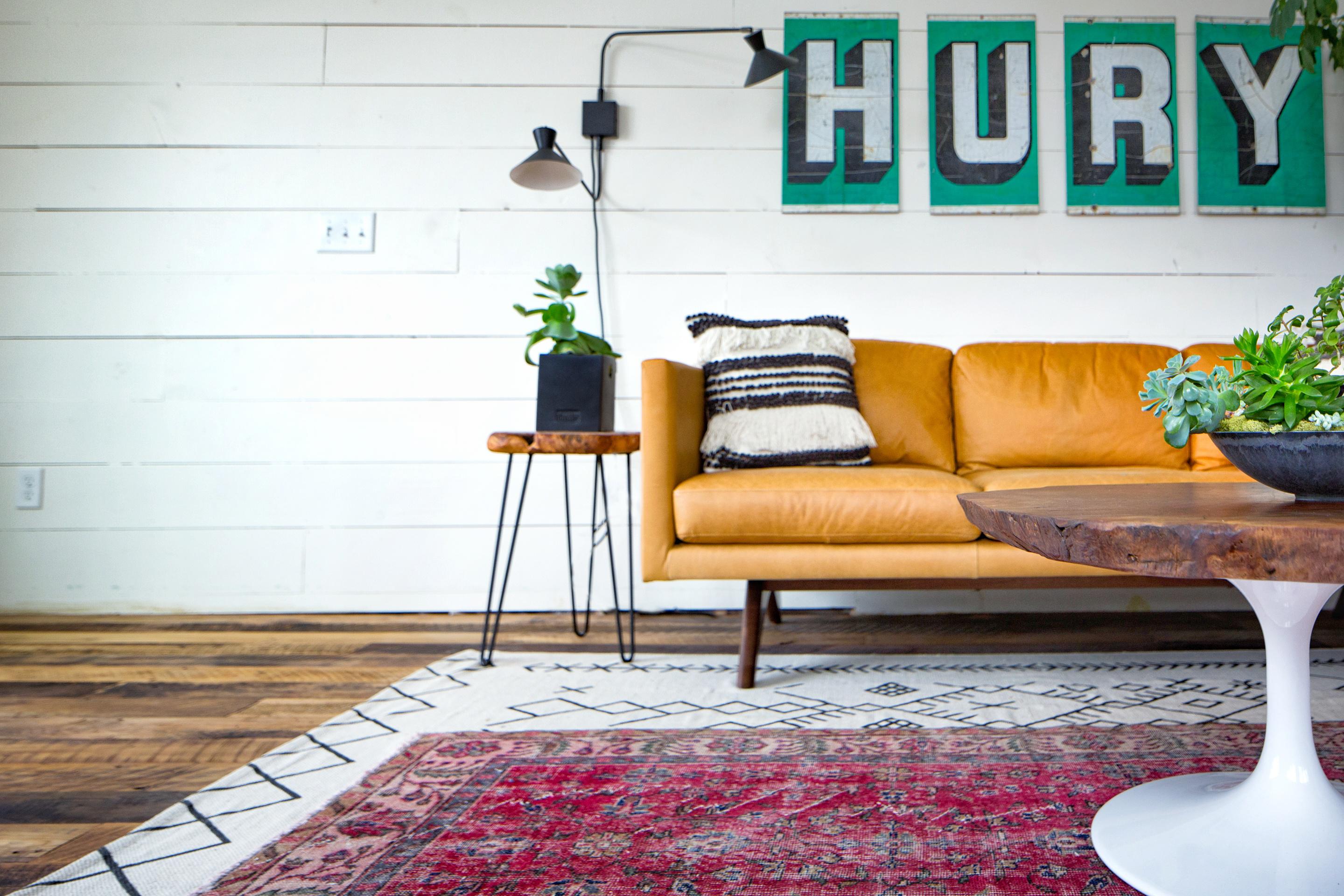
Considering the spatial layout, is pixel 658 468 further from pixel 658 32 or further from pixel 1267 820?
pixel 658 32

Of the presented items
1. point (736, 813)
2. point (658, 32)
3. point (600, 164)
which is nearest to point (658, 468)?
point (736, 813)

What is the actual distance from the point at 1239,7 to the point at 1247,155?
47cm

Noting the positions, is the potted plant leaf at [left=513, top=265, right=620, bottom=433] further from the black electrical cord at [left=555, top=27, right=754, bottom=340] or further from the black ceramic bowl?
the black ceramic bowl

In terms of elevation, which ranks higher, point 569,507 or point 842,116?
point 842,116

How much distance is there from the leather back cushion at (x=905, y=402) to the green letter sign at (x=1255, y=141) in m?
1.11

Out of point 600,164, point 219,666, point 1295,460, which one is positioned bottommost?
point 219,666

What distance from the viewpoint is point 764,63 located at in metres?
2.20

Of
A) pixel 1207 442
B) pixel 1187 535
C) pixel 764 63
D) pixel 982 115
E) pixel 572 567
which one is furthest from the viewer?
pixel 982 115

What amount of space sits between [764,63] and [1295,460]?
1840 mm

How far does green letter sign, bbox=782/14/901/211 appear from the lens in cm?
242

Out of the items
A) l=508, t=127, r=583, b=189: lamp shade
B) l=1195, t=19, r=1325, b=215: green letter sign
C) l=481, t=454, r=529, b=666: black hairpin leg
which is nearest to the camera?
l=481, t=454, r=529, b=666: black hairpin leg

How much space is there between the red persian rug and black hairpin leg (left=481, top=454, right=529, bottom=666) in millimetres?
496

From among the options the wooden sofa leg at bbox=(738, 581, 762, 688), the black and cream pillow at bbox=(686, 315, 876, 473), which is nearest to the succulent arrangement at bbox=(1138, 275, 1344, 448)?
the wooden sofa leg at bbox=(738, 581, 762, 688)

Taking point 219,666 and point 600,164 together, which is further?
point 600,164
